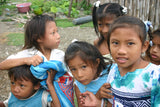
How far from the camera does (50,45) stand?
2.16m

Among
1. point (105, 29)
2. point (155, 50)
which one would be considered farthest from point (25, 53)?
point (155, 50)

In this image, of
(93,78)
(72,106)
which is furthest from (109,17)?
(72,106)

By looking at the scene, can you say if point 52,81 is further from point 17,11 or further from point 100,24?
point 17,11

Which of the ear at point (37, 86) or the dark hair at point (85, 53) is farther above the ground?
the dark hair at point (85, 53)

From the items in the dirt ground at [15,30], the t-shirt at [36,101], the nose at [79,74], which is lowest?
the dirt ground at [15,30]

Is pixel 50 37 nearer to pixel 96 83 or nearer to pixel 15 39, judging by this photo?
pixel 96 83

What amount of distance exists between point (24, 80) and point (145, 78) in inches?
51.3

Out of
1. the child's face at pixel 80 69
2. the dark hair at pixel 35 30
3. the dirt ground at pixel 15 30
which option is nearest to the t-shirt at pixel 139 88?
the child's face at pixel 80 69

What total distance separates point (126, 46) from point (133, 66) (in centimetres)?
21

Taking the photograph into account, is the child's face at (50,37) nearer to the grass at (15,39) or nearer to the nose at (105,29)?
the nose at (105,29)

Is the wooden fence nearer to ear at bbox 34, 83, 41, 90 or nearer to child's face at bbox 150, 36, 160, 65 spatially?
child's face at bbox 150, 36, 160, 65

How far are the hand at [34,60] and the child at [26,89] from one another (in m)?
0.15

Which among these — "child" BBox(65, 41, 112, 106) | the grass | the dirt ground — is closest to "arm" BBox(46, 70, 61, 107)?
"child" BBox(65, 41, 112, 106)

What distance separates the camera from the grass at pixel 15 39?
5.80 meters
